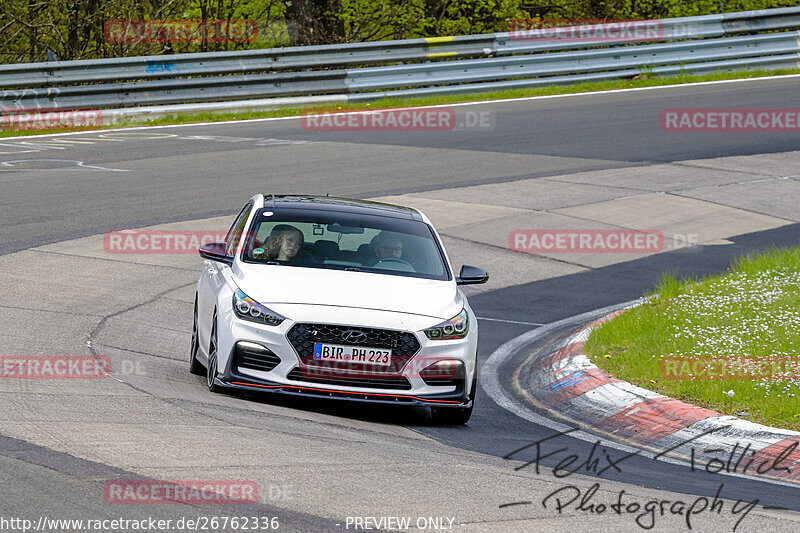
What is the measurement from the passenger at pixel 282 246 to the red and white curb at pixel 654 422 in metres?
2.26

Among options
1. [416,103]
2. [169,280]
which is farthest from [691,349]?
[416,103]

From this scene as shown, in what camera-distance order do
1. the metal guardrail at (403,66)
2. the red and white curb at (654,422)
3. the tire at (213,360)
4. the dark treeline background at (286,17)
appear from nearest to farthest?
1. the red and white curb at (654,422)
2. the tire at (213,360)
3. the metal guardrail at (403,66)
4. the dark treeline background at (286,17)

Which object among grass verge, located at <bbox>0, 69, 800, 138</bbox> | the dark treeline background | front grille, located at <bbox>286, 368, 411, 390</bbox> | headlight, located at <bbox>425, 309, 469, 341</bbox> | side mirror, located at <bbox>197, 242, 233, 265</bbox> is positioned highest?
the dark treeline background

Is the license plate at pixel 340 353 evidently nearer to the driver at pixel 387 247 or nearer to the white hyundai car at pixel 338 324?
the white hyundai car at pixel 338 324

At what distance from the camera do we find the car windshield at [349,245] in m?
9.27

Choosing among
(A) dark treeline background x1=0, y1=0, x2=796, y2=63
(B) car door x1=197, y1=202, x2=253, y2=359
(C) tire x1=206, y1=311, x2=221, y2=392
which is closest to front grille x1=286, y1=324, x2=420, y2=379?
(C) tire x1=206, y1=311, x2=221, y2=392

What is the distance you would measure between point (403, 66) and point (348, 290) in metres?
18.1

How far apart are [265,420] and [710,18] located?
77.7ft

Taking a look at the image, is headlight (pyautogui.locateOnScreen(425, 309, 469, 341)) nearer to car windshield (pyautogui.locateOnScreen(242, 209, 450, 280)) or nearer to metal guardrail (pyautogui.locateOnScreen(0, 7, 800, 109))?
car windshield (pyautogui.locateOnScreen(242, 209, 450, 280))

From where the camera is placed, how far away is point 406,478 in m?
6.34

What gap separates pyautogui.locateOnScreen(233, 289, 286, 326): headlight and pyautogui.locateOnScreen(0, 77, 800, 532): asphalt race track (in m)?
0.60

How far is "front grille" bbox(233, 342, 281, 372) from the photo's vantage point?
323 inches

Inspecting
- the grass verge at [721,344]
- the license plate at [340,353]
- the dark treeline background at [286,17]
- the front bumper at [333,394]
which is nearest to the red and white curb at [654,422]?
the grass verge at [721,344]

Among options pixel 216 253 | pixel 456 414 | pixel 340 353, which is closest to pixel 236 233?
pixel 216 253
